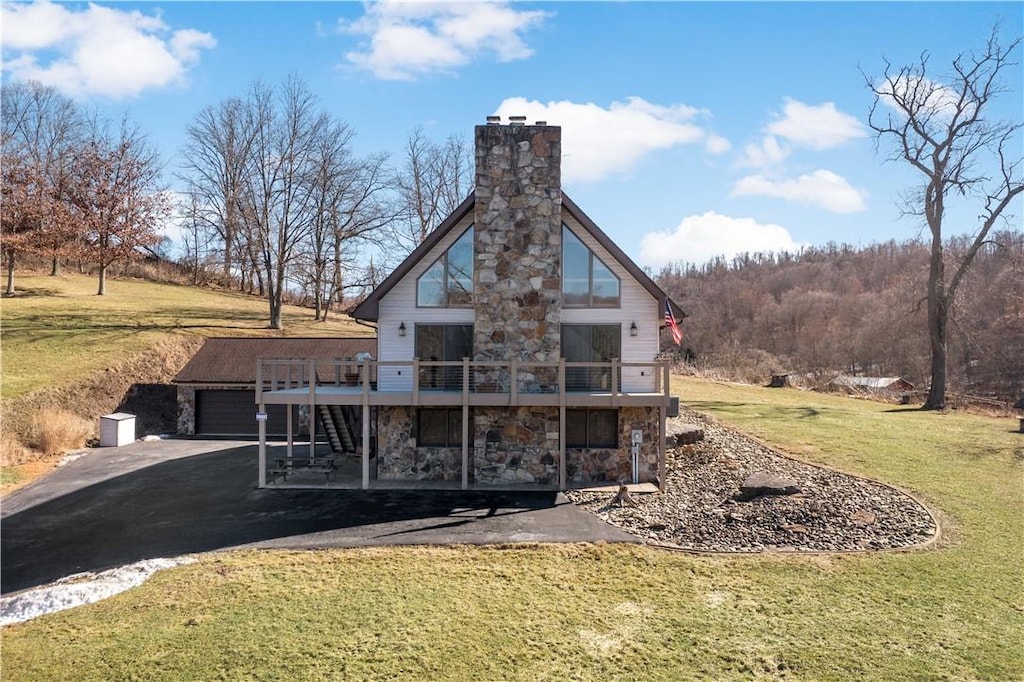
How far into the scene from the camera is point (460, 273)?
1606cm

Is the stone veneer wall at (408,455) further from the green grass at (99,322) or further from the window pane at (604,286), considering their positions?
the green grass at (99,322)

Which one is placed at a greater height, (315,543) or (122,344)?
(122,344)

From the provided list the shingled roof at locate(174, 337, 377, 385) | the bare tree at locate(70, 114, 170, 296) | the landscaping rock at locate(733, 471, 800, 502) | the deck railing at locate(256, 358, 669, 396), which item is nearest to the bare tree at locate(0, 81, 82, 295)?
the bare tree at locate(70, 114, 170, 296)

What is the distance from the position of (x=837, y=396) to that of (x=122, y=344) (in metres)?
33.7

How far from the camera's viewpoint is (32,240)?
34062mm

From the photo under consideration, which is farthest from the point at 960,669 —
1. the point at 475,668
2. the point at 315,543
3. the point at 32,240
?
the point at 32,240

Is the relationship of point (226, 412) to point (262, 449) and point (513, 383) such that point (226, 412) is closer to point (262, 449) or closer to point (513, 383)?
point (262, 449)

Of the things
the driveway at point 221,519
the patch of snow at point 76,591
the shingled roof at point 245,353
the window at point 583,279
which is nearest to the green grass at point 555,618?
the patch of snow at point 76,591

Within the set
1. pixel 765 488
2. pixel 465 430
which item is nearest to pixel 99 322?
pixel 465 430

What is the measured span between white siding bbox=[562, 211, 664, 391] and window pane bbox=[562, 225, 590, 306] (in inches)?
8.5

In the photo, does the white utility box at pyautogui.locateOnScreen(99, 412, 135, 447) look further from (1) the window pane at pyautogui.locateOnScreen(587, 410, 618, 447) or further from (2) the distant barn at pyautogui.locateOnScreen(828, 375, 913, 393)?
(2) the distant barn at pyautogui.locateOnScreen(828, 375, 913, 393)

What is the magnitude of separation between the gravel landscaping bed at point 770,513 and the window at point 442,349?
4.27 meters

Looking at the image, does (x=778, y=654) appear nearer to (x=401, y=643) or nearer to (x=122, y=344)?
(x=401, y=643)

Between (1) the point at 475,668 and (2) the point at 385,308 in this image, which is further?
(2) the point at 385,308
